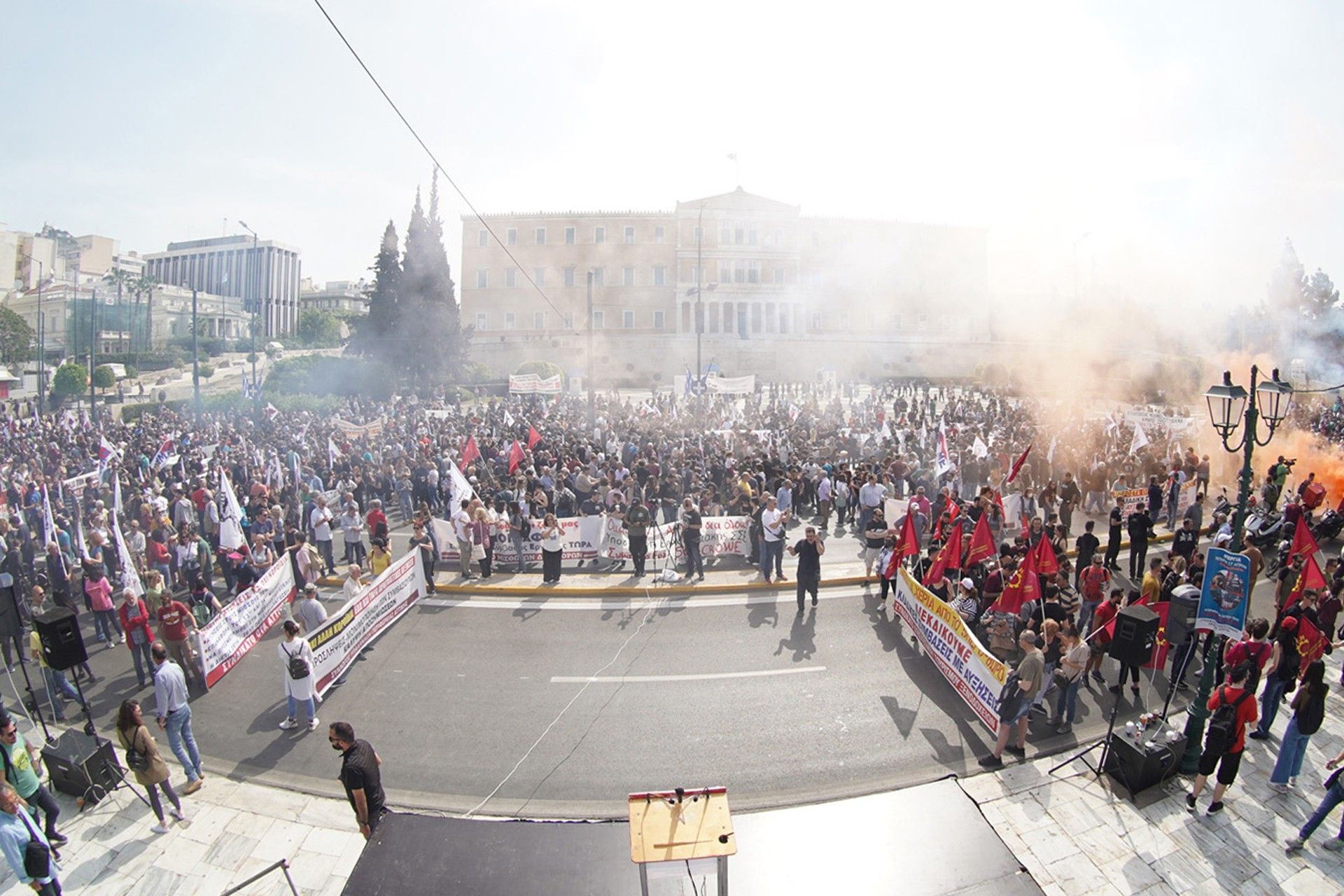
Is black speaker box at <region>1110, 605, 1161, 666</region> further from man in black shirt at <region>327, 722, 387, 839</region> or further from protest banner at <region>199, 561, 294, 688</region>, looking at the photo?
protest banner at <region>199, 561, 294, 688</region>

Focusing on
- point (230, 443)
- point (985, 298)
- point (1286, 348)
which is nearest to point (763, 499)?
point (230, 443)

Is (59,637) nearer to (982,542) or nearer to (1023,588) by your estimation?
(1023,588)

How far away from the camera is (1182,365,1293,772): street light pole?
6.71 meters

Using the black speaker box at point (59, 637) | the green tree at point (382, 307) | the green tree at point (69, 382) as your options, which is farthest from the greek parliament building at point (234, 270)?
the black speaker box at point (59, 637)

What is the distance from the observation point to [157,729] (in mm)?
7922

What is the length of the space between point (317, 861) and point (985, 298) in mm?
71504

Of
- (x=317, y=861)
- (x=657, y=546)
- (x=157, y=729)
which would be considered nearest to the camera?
(x=317, y=861)

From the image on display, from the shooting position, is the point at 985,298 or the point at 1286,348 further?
the point at 985,298

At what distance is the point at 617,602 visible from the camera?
11.4 m

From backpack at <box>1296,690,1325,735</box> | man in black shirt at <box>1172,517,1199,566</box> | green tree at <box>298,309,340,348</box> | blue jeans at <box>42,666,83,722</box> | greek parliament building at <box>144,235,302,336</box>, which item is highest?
greek parliament building at <box>144,235,302,336</box>

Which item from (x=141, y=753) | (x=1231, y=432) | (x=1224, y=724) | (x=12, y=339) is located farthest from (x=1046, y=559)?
(x=12, y=339)

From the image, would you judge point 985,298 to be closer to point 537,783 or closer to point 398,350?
point 398,350

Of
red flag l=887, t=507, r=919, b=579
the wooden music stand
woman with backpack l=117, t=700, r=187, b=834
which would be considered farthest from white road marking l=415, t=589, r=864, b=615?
the wooden music stand

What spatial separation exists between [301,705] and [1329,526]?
1841 cm
